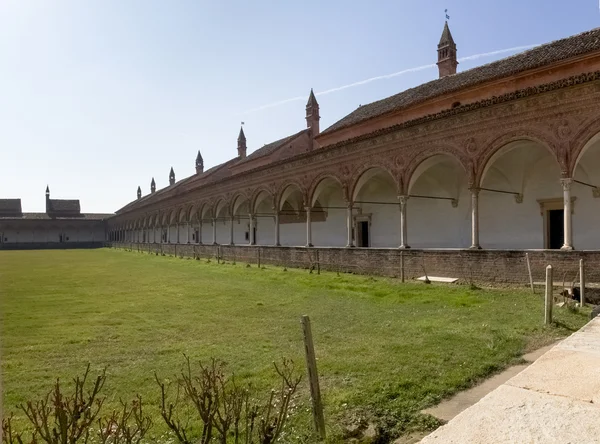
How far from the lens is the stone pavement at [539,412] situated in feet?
8.48

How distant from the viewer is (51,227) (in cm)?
7181

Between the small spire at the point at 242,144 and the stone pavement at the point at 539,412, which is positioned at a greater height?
the small spire at the point at 242,144

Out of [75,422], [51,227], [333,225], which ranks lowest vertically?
[75,422]

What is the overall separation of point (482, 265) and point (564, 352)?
31.3 feet

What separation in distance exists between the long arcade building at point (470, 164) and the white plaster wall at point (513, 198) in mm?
40

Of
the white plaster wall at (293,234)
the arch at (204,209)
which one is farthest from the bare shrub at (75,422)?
the arch at (204,209)

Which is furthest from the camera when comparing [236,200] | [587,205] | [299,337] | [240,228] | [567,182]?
[240,228]

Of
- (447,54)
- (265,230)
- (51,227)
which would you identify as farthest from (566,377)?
(51,227)

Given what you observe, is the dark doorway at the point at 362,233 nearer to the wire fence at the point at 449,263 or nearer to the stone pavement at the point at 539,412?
the wire fence at the point at 449,263

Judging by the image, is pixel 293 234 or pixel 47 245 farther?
pixel 47 245

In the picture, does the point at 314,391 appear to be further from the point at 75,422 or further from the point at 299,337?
the point at 299,337

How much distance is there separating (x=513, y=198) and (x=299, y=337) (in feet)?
43.4

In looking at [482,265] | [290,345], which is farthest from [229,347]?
[482,265]

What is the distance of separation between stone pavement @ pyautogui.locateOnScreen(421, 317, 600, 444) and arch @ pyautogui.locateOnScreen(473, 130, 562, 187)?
35.2 feet
